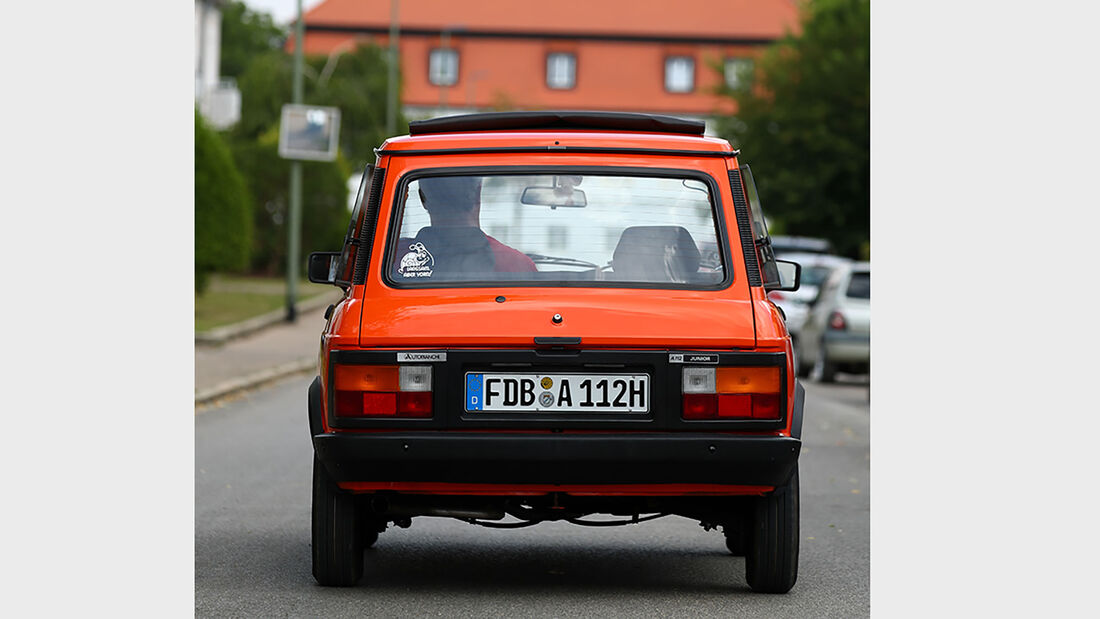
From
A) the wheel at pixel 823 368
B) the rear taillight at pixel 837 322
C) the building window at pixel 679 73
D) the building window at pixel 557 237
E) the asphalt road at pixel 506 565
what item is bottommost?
the asphalt road at pixel 506 565

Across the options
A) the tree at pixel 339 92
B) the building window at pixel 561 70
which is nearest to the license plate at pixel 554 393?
the tree at pixel 339 92

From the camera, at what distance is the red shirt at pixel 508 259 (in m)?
6.88

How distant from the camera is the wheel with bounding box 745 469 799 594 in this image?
22.8 feet

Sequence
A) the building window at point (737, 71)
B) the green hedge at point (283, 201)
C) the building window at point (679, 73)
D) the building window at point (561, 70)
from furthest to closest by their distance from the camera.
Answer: the building window at point (561, 70), the building window at point (679, 73), the building window at point (737, 71), the green hedge at point (283, 201)

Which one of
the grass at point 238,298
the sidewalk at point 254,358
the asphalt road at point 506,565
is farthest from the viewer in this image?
the grass at point 238,298

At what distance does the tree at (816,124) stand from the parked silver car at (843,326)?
34081mm

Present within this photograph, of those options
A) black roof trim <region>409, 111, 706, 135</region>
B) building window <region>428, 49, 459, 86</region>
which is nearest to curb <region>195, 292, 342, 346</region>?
black roof trim <region>409, 111, 706, 135</region>

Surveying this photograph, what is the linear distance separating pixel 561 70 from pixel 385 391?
93020 millimetres

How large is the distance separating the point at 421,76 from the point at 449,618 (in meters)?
92.1

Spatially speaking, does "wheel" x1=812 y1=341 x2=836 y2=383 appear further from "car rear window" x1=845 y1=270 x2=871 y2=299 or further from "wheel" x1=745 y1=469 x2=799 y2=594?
"wheel" x1=745 y1=469 x2=799 y2=594

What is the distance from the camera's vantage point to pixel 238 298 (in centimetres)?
3231

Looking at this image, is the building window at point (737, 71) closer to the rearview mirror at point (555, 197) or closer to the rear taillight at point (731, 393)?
the rearview mirror at point (555, 197)

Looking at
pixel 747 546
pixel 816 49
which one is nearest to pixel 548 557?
pixel 747 546

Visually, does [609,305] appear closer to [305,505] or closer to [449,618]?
[449,618]
